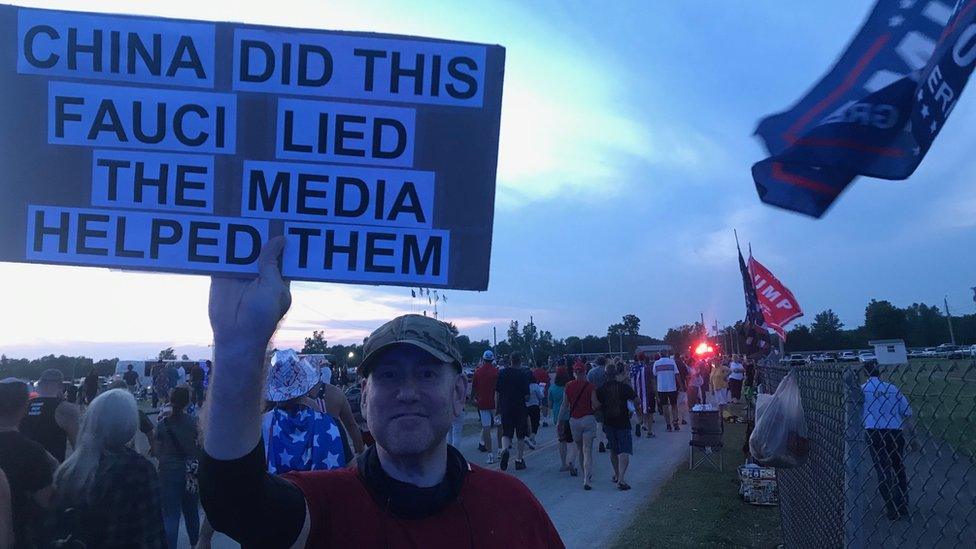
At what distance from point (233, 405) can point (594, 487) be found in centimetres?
1006

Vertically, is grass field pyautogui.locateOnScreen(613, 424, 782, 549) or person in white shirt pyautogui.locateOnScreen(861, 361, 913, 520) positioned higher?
person in white shirt pyautogui.locateOnScreen(861, 361, 913, 520)

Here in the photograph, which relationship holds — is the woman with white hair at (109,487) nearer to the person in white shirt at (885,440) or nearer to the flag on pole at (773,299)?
the person in white shirt at (885,440)

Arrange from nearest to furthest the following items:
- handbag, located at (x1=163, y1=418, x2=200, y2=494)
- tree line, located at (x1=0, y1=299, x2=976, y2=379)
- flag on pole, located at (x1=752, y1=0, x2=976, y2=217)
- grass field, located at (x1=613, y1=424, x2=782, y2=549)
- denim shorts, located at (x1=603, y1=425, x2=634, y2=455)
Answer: flag on pole, located at (x1=752, y1=0, x2=976, y2=217)
handbag, located at (x1=163, y1=418, x2=200, y2=494)
grass field, located at (x1=613, y1=424, x2=782, y2=549)
denim shorts, located at (x1=603, y1=425, x2=634, y2=455)
tree line, located at (x1=0, y1=299, x2=976, y2=379)

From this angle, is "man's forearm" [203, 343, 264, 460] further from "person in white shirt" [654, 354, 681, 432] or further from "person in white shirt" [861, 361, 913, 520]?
"person in white shirt" [654, 354, 681, 432]

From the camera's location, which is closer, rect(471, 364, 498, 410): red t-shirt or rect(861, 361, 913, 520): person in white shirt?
rect(861, 361, 913, 520): person in white shirt

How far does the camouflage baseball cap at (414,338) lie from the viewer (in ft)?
7.09

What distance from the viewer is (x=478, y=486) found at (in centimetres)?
221

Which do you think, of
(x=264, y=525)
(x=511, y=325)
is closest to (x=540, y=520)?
(x=264, y=525)

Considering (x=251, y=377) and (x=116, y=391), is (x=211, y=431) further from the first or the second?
(x=116, y=391)

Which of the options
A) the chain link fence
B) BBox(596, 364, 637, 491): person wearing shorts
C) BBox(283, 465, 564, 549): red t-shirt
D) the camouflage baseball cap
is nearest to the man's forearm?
BBox(283, 465, 564, 549): red t-shirt

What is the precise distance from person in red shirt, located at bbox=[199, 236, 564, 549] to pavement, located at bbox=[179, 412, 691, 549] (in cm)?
610

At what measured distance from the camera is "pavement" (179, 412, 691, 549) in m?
8.32

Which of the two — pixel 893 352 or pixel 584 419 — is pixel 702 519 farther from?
pixel 893 352

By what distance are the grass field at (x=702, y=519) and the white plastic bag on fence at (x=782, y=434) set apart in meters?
2.91
